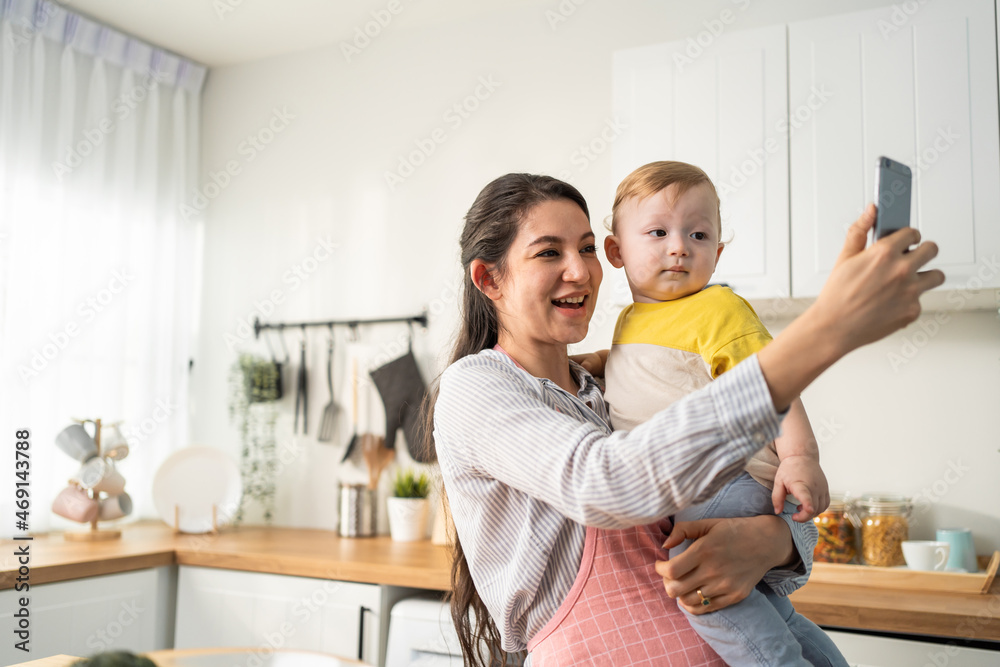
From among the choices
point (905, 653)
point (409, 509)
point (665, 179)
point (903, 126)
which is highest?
point (903, 126)

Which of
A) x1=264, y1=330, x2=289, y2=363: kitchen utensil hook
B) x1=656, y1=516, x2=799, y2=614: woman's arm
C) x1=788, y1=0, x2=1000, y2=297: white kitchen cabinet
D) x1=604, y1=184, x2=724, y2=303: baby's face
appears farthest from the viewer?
x1=264, y1=330, x2=289, y2=363: kitchen utensil hook

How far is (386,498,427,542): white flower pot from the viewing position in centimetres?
274

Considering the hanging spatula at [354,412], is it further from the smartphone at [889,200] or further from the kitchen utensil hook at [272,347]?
the smartphone at [889,200]

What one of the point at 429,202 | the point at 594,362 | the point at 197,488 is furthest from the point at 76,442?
the point at 594,362

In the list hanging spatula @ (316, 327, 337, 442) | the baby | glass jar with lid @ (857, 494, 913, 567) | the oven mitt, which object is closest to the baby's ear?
the baby

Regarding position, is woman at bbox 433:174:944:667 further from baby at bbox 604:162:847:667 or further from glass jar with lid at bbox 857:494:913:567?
glass jar with lid at bbox 857:494:913:567

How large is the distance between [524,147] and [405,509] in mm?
1355

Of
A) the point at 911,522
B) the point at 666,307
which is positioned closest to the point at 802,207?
the point at 911,522

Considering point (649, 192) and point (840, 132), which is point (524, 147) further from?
point (649, 192)

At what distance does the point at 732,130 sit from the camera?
218 centimetres

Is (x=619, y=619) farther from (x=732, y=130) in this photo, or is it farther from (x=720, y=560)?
(x=732, y=130)

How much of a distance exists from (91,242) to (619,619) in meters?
2.72

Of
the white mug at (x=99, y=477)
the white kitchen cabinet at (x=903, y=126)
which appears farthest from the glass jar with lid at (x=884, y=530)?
the white mug at (x=99, y=477)

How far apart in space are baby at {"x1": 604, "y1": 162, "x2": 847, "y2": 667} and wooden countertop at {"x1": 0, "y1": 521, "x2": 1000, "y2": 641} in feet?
1.92
